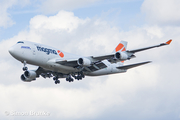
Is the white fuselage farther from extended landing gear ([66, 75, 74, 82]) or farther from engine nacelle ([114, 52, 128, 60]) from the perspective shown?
engine nacelle ([114, 52, 128, 60])

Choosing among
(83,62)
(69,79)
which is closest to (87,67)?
(83,62)

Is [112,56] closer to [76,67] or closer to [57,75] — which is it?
[76,67]

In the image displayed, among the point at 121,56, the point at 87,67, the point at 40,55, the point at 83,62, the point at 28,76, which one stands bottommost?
the point at 121,56

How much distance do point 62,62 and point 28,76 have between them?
9.01 m

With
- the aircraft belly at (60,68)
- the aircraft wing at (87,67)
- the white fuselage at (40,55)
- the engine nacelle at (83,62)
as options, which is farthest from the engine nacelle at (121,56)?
the aircraft belly at (60,68)

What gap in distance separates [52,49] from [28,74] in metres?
8.13

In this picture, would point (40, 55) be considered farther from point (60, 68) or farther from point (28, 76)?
point (28, 76)

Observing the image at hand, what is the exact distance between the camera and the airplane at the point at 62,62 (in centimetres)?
4844

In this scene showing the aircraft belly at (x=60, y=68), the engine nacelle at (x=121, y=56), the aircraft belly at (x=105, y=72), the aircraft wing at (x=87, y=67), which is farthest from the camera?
the aircraft belly at (x=105, y=72)

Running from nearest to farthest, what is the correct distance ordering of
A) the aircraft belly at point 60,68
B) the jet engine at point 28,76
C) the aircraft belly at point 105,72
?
the aircraft belly at point 60,68, the jet engine at point 28,76, the aircraft belly at point 105,72

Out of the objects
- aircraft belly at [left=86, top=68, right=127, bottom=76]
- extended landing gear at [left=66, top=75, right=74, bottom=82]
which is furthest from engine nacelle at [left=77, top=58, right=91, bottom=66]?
extended landing gear at [left=66, top=75, right=74, bottom=82]

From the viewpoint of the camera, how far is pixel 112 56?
49906mm

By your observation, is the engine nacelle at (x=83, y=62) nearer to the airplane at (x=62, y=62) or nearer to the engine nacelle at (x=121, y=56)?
the airplane at (x=62, y=62)

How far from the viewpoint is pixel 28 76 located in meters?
56.7
